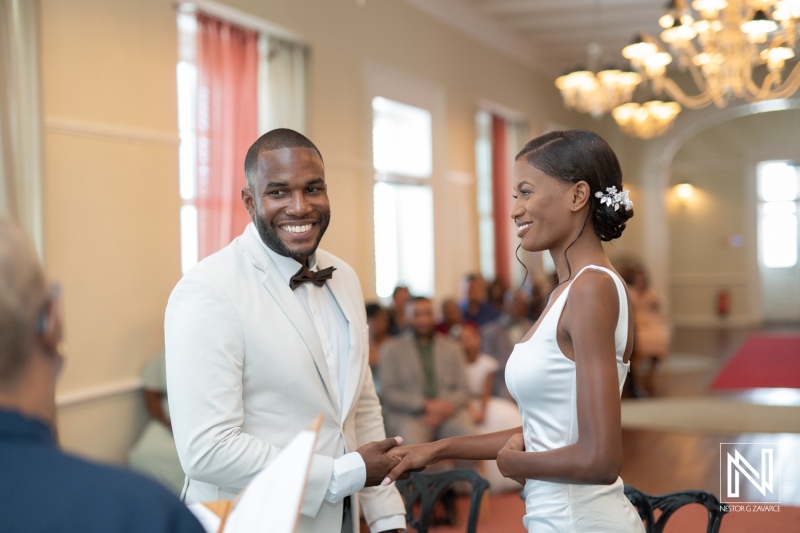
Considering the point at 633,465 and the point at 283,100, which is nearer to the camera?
the point at 633,465

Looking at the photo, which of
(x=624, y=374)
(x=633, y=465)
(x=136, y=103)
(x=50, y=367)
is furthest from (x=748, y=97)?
(x=50, y=367)

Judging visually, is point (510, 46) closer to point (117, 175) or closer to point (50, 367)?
point (117, 175)

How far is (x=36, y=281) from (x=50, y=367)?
100 millimetres

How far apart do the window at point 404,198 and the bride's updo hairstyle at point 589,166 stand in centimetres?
674

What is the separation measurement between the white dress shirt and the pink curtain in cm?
370

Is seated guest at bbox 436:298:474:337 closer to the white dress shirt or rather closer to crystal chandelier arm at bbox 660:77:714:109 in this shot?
crystal chandelier arm at bbox 660:77:714:109

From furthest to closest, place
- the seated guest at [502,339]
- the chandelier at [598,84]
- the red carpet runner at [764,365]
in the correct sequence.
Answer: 1. the red carpet runner at [764,365]
2. the chandelier at [598,84]
3. the seated guest at [502,339]

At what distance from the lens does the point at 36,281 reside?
2.95 feet

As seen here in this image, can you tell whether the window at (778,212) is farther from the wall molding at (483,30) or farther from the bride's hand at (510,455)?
the bride's hand at (510,455)

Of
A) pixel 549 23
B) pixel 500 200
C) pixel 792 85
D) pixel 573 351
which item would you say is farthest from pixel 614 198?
pixel 549 23

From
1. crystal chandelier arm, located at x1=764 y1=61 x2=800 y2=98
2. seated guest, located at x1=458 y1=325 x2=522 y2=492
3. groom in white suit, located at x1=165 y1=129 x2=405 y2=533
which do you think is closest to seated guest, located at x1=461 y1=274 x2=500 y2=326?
seated guest, located at x1=458 y1=325 x2=522 y2=492

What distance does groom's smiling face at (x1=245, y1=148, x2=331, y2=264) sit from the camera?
2.07 meters

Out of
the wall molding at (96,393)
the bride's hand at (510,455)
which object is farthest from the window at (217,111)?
the bride's hand at (510,455)

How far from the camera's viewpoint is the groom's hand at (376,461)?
1982 millimetres
